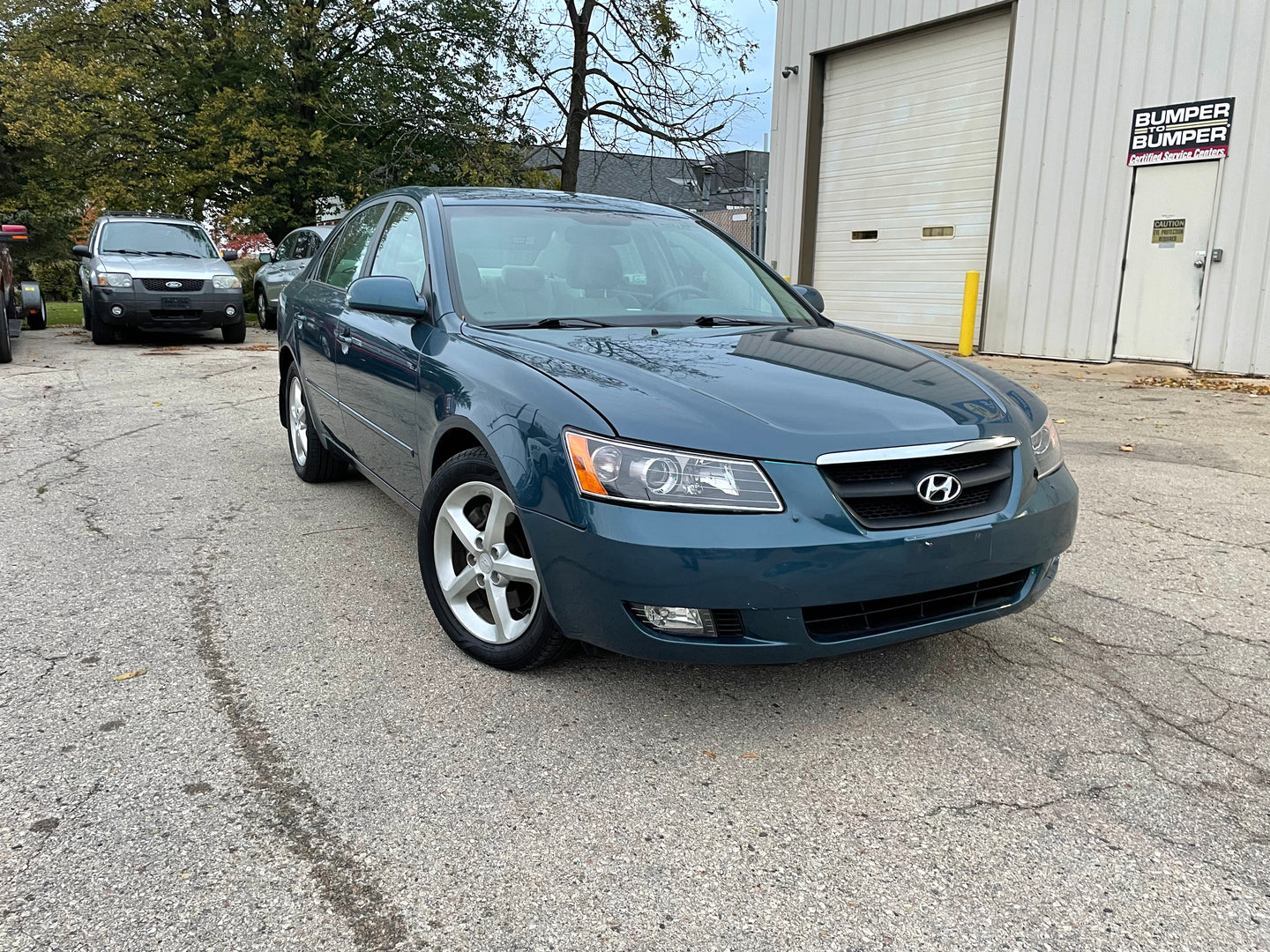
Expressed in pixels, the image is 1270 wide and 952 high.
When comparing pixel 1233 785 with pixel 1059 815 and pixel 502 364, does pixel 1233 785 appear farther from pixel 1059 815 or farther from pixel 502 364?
pixel 502 364

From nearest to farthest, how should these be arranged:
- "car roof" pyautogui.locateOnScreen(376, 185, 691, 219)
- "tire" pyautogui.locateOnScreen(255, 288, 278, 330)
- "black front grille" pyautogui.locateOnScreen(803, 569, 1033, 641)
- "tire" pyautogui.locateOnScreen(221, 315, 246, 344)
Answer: "black front grille" pyautogui.locateOnScreen(803, 569, 1033, 641), "car roof" pyautogui.locateOnScreen(376, 185, 691, 219), "tire" pyautogui.locateOnScreen(221, 315, 246, 344), "tire" pyautogui.locateOnScreen(255, 288, 278, 330)

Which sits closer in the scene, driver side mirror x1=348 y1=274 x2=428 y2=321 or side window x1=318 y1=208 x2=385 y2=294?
driver side mirror x1=348 y1=274 x2=428 y2=321

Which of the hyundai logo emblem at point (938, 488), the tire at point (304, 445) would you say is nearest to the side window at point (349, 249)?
the tire at point (304, 445)

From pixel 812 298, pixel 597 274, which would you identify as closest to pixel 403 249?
pixel 597 274

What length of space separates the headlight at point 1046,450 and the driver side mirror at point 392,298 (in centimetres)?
213

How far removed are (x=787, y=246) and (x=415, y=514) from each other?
44.5 ft

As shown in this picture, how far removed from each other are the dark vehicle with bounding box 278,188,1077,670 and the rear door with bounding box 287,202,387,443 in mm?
694

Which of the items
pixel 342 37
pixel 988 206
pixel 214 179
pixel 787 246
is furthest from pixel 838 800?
pixel 342 37

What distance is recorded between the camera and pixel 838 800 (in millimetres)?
2291

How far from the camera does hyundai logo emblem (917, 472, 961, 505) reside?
8.05ft

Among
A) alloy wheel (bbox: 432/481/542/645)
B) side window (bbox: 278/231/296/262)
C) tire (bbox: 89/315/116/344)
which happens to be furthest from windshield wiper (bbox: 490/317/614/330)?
side window (bbox: 278/231/296/262)

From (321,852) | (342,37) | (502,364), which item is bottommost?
(321,852)

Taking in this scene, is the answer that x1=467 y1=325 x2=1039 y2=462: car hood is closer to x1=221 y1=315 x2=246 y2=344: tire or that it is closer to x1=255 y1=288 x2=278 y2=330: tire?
x1=221 y1=315 x2=246 y2=344: tire

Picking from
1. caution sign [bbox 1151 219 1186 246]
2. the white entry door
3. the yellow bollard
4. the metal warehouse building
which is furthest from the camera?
the yellow bollard
